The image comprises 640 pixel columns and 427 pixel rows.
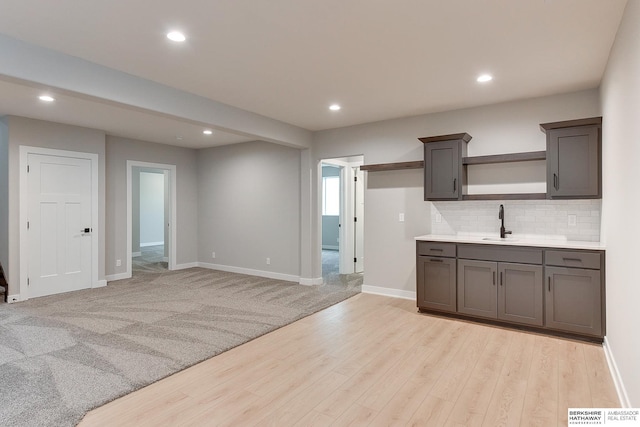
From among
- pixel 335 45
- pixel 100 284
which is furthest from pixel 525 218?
pixel 100 284

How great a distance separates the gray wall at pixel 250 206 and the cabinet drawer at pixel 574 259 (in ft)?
12.4

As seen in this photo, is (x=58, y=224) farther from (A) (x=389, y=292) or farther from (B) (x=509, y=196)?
(B) (x=509, y=196)

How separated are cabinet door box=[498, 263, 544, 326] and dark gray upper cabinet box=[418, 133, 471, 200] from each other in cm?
103

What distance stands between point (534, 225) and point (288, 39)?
3401 millimetres

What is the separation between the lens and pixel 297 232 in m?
6.17

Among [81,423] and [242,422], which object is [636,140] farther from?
[81,423]

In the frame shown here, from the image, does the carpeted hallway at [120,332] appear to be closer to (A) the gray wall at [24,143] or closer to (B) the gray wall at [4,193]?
(A) the gray wall at [24,143]

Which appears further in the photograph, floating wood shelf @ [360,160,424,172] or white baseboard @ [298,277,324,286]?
white baseboard @ [298,277,324,286]

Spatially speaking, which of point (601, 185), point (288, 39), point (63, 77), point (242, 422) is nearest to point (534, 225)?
point (601, 185)

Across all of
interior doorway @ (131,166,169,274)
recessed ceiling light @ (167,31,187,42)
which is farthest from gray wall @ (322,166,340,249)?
recessed ceiling light @ (167,31,187,42)

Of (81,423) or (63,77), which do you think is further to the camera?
(63,77)

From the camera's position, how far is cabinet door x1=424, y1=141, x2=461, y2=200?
14.0 feet

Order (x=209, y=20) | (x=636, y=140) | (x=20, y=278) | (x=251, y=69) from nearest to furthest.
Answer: (x=636, y=140)
(x=209, y=20)
(x=251, y=69)
(x=20, y=278)

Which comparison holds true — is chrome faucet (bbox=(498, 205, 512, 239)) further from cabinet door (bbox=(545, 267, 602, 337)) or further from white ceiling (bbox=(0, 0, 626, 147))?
white ceiling (bbox=(0, 0, 626, 147))
